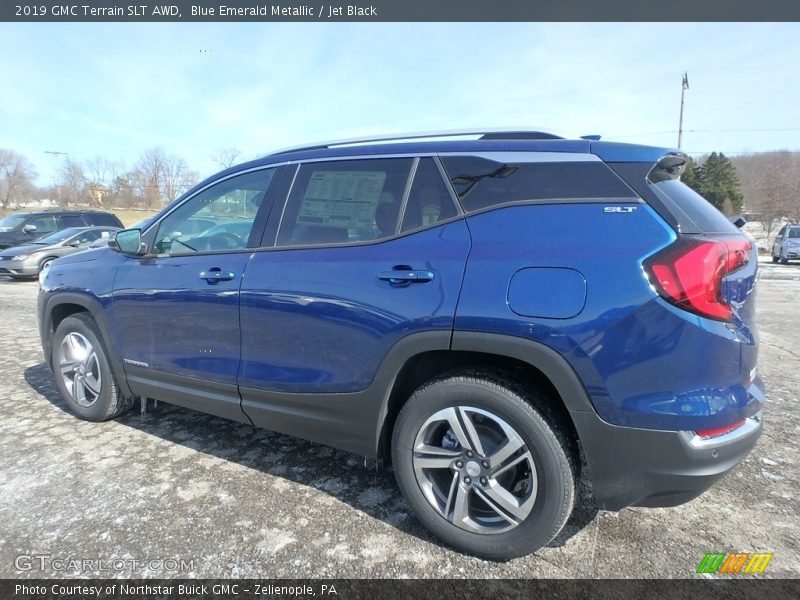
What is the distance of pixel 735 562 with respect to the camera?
2143mm

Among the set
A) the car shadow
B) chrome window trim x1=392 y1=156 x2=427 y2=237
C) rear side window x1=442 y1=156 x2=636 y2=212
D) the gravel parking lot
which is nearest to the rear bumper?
the gravel parking lot

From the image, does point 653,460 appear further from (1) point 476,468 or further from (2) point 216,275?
(2) point 216,275

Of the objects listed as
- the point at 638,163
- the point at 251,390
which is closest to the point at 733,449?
the point at 638,163

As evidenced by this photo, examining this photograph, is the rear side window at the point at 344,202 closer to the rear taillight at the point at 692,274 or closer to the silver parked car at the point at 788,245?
the rear taillight at the point at 692,274

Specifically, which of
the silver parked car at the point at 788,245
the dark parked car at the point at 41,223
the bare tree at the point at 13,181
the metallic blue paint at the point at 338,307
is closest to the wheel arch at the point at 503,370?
the metallic blue paint at the point at 338,307

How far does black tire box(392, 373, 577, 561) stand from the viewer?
198cm

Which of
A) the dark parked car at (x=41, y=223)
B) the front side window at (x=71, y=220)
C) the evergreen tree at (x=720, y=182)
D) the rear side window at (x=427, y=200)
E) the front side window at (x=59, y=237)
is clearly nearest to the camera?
the rear side window at (x=427, y=200)

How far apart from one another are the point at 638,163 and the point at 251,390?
7.45 feet

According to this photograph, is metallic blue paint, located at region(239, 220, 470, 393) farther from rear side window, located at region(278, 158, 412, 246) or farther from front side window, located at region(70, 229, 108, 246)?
front side window, located at region(70, 229, 108, 246)

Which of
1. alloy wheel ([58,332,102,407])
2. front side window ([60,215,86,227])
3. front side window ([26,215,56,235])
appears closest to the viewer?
alloy wheel ([58,332,102,407])

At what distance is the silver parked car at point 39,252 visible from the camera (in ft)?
38.5

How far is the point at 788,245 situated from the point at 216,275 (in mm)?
25803

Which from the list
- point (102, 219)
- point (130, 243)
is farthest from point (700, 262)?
point (102, 219)

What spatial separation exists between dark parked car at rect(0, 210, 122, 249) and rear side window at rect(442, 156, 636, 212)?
53.1 feet
